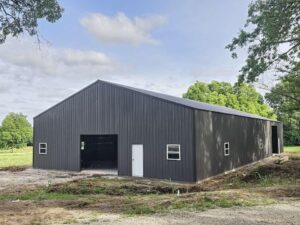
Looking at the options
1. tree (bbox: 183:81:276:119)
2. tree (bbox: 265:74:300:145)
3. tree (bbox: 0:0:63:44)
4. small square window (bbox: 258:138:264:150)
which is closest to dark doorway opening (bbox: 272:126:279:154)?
small square window (bbox: 258:138:264:150)

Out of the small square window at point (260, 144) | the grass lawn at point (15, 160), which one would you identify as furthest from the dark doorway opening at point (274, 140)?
the grass lawn at point (15, 160)

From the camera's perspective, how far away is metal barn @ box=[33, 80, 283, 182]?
17656 mm

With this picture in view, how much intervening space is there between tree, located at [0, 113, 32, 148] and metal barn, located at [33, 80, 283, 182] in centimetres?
5351

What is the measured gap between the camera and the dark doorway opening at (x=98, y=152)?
23.9 metres

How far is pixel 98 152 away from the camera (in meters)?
26.5

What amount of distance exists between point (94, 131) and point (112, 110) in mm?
2090

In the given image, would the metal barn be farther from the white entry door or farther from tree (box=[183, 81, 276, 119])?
tree (box=[183, 81, 276, 119])

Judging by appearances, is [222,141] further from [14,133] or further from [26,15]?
[14,133]

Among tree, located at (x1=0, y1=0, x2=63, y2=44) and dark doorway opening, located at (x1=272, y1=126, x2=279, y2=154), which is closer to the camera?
tree, located at (x1=0, y1=0, x2=63, y2=44)

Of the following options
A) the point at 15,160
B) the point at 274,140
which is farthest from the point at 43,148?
the point at 274,140

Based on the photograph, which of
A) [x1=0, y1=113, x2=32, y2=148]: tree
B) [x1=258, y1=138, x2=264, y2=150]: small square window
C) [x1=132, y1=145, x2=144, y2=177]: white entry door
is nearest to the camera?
[x1=132, y1=145, x2=144, y2=177]: white entry door

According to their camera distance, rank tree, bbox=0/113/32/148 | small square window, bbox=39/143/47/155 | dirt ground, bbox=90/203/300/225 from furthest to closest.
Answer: tree, bbox=0/113/32/148 → small square window, bbox=39/143/47/155 → dirt ground, bbox=90/203/300/225

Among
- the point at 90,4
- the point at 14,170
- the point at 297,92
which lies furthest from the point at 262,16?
the point at 14,170

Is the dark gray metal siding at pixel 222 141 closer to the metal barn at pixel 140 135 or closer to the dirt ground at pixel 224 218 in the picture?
the metal barn at pixel 140 135
